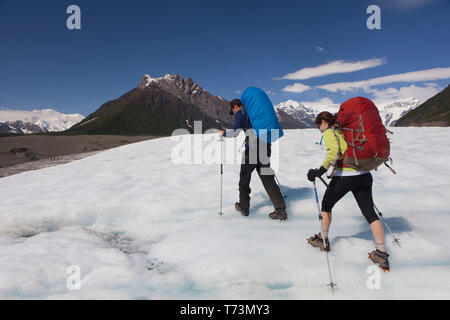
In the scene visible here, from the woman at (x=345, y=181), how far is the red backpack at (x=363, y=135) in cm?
11

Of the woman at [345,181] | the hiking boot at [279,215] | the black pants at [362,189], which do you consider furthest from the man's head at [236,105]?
the black pants at [362,189]

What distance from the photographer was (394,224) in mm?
5387

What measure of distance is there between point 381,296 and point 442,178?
23.4ft

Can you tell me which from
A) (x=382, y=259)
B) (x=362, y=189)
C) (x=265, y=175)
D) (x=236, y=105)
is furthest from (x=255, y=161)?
(x=382, y=259)

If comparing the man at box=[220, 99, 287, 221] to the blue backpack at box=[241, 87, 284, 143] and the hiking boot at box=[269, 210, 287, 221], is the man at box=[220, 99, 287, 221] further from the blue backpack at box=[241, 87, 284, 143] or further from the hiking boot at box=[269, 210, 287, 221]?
the blue backpack at box=[241, 87, 284, 143]

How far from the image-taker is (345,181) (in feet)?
12.9

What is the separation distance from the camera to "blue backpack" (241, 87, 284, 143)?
560 cm

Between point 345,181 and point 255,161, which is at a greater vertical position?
point 255,161

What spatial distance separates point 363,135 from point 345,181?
777mm

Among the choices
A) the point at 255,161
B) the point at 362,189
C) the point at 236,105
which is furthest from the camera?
the point at 236,105

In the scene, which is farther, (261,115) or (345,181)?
(261,115)

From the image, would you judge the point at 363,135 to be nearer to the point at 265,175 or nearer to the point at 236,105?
the point at 265,175

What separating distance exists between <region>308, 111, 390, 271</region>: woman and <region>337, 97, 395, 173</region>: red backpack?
0.11 meters
